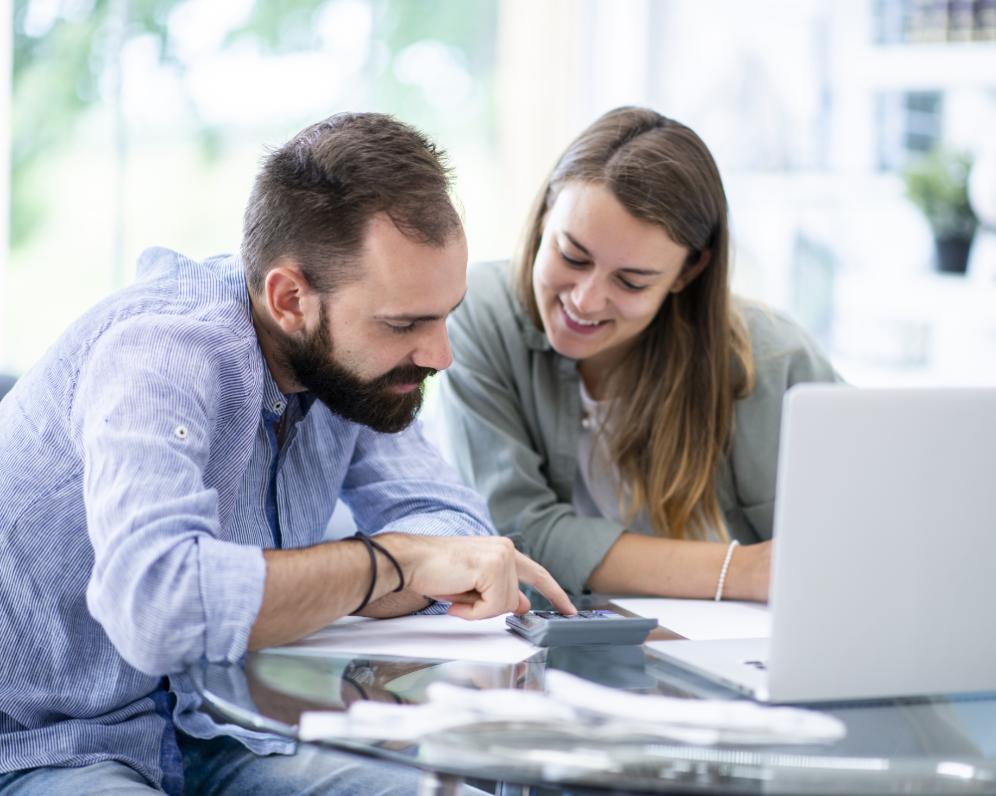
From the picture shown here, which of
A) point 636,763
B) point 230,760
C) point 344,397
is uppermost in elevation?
point 344,397

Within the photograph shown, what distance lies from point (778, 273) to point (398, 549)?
10.8ft

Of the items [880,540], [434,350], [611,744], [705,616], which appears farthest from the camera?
[705,616]

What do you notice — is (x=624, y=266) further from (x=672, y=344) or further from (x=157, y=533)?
(x=157, y=533)

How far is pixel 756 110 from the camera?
173 inches

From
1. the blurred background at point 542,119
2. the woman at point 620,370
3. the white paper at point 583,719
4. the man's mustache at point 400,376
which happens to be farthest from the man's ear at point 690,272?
the blurred background at point 542,119

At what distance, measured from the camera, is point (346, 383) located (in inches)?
54.8

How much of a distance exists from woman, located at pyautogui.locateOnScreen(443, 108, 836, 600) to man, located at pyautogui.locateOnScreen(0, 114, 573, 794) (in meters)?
0.46

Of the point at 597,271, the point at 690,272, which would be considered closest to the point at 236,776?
the point at 597,271

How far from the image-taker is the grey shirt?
1.92m

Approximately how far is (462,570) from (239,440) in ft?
0.93

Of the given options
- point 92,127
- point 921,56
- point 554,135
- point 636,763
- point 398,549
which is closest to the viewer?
point 636,763

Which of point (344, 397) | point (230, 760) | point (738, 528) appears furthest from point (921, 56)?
point (230, 760)

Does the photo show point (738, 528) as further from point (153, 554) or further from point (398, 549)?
point (153, 554)

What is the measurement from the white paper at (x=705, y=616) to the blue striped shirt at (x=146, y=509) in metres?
0.25
